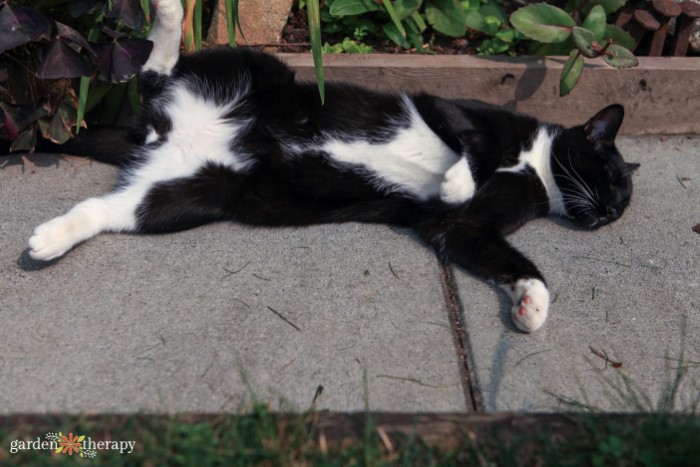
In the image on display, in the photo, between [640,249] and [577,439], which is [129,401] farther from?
[640,249]

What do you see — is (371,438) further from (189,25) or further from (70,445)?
(189,25)

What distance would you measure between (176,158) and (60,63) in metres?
0.57

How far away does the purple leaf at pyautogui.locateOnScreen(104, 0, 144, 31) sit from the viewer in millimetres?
2576

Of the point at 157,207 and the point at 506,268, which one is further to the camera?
the point at 157,207

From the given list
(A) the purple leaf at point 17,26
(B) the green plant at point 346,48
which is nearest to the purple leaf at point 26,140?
(A) the purple leaf at point 17,26

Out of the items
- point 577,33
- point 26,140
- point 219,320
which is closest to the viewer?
point 219,320

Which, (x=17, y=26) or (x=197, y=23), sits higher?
(x=17, y=26)

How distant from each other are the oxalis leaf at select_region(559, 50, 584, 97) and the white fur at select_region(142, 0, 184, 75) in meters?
1.72

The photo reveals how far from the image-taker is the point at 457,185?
8.98ft

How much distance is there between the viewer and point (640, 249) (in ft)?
9.16

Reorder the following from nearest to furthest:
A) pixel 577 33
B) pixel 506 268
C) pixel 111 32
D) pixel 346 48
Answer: pixel 506 268 → pixel 111 32 → pixel 577 33 → pixel 346 48

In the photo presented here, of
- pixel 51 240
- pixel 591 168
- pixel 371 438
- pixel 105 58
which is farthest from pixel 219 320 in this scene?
pixel 591 168

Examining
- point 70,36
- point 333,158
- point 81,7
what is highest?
point 81,7

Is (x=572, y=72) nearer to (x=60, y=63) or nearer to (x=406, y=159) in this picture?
(x=406, y=159)
